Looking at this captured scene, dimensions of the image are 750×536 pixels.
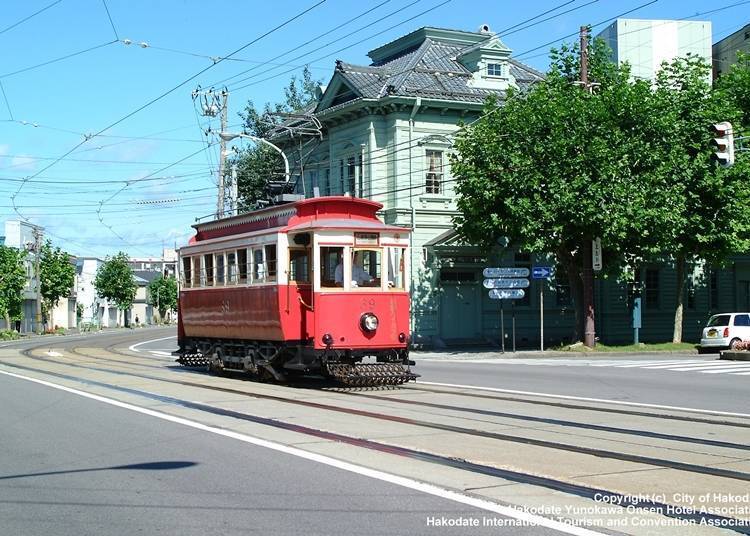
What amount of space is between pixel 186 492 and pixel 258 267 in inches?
437

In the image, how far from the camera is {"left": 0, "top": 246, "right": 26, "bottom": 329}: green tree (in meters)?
62.6

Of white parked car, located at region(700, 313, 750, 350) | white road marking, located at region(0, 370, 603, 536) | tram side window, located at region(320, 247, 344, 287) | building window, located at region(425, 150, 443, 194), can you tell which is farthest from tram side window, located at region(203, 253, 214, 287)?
white parked car, located at region(700, 313, 750, 350)

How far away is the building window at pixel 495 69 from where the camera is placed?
3991 cm

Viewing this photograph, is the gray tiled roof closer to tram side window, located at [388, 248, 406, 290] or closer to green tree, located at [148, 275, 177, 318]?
tram side window, located at [388, 248, 406, 290]

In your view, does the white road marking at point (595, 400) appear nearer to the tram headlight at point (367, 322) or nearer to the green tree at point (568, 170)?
the tram headlight at point (367, 322)

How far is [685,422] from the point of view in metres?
12.7

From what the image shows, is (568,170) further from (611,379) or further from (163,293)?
(163,293)

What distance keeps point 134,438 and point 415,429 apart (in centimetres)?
365

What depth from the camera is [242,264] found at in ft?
64.7

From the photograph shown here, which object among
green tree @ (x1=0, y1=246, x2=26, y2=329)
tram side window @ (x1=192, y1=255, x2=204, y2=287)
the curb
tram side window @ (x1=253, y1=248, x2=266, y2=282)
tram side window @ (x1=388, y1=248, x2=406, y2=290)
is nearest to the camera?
tram side window @ (x1=388, y1=248, x2=406, y2=290)

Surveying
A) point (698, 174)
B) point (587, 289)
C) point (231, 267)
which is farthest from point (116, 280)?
point (231, 267)

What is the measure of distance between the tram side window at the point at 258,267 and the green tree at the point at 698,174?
17.6 m

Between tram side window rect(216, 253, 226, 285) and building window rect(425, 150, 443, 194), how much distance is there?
59.0ft

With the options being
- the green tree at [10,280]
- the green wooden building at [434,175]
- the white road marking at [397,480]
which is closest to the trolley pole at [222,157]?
the green wooden building at [434,175]
